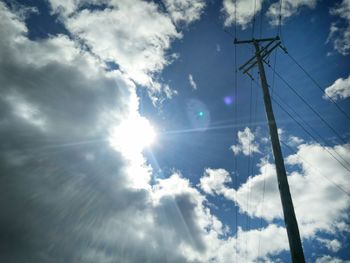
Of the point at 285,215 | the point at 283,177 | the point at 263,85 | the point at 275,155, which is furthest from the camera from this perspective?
the point at 263,85

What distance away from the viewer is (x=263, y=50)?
9.38 meters

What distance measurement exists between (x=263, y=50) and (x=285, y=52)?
2.63 metres

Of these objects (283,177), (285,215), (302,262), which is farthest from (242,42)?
(302,262)

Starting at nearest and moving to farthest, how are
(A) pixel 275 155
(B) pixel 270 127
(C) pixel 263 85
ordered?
(A) pixel 275 155 → (B) pixel 270 127 → (C) pixel 263 85

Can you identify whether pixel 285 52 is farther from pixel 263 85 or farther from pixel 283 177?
pixel 283 177

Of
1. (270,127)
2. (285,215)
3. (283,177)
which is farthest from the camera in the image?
(270,127)

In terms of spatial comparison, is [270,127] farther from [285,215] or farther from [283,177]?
[285,215]

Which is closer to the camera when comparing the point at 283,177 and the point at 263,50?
the point at 283,177

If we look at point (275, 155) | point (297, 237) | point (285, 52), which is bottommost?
point (297, 237)

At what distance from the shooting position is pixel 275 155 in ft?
20.7

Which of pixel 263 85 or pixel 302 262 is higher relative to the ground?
pixel 263 85

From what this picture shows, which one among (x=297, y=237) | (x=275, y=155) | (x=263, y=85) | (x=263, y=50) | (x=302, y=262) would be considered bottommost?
(x=302, y=262)

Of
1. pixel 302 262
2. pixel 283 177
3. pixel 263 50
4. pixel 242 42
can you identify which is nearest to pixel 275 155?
pixel 283 177

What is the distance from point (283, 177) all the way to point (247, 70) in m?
6.07
